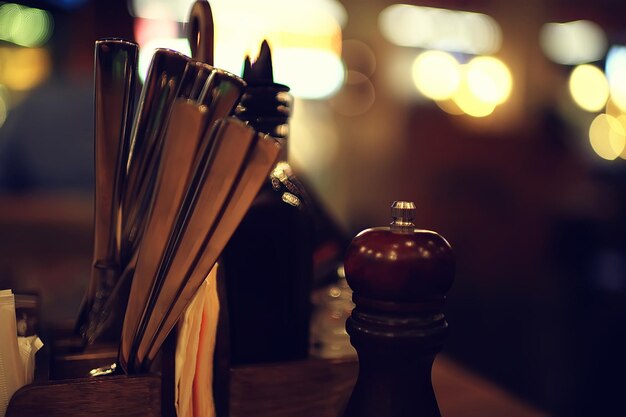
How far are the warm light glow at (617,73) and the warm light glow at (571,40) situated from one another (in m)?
0.17

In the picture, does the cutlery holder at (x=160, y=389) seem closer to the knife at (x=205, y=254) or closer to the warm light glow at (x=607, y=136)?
the knife at (x=205, y=254)

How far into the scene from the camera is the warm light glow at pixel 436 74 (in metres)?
7.04

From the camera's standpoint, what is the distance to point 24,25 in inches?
213

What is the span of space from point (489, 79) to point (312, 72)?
6.45ft

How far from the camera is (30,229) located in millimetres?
2803

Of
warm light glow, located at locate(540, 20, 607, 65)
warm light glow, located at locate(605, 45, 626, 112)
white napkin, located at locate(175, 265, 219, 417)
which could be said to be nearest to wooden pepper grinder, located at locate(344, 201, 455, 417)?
white napkin, located at locate(175, 265, 219, 417)

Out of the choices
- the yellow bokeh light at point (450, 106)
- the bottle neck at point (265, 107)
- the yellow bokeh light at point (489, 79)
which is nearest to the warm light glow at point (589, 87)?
the yellow bokeh light at point (489, 79)

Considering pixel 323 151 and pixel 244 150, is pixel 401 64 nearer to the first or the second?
pixel 323 151

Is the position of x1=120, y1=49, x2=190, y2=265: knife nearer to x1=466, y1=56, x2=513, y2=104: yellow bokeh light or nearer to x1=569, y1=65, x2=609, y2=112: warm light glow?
x1=466, y1=56, x2=513, y2=104: yellow bokeh light

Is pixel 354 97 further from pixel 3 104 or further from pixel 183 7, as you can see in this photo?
pixel 3 104

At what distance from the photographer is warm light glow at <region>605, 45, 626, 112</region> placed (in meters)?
7.06

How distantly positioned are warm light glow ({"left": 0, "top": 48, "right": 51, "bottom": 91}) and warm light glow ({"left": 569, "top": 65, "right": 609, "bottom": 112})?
17.1 ft

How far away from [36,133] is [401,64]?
13.3 ft

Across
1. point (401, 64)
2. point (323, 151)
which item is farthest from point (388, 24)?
point (323, 151)
